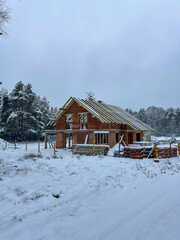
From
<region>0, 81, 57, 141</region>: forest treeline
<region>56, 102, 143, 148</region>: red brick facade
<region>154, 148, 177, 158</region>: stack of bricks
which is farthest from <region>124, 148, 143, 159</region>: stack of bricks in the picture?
<region>0, 81, 57, 141</region>: forest treeline

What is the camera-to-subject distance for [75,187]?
6145mm

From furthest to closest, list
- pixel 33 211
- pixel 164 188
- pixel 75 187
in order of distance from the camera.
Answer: pixel 75 187, pixel 164 188, pixel 33 211

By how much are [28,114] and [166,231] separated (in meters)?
42.6

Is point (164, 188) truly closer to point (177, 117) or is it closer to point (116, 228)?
point (116, 228)

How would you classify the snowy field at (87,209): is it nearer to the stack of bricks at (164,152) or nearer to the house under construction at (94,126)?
the stack of bricks at (164,152)

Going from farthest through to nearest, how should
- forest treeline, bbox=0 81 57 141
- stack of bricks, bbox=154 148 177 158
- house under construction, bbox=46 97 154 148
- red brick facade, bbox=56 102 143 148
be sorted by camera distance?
forest treeline, bbox=0 81 57 141 → red brick facade, bbox=56 102 143 148 → house under construction, bbox=46 97 154 148 → stack of bricks, bbox=154 148 177 158

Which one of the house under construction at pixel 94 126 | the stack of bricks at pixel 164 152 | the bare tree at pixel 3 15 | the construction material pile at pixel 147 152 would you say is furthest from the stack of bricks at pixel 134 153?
the bare tree at pixel 3 15

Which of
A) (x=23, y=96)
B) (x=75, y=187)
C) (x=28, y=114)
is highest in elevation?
(x=23, y=96)

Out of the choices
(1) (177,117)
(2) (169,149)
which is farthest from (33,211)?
(1) (177,117)

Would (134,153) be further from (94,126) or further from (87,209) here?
(87,209)

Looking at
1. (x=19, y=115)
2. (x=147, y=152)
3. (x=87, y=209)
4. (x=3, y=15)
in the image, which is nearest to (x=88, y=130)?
(x=147, y=152)

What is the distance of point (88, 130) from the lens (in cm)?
2270

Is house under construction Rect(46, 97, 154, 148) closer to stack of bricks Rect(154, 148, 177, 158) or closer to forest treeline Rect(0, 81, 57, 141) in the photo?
stack of bricks Rect(154, 148, 177, 158)

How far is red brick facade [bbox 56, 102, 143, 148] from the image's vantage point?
72.0 feet
